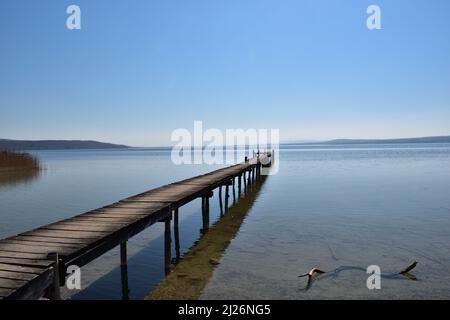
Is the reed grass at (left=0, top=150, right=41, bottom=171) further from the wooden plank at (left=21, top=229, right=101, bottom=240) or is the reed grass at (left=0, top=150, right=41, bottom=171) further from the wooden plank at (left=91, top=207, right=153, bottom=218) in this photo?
the wooden plank at (left=21, top=229, right=101, bottom=240)

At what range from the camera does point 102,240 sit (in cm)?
628

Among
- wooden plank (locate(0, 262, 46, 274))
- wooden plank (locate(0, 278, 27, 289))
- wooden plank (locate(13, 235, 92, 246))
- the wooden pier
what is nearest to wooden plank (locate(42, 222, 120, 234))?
the wooden pier

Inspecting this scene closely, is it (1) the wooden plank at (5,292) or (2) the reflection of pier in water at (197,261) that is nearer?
(1) the wooden plank at (5,292)

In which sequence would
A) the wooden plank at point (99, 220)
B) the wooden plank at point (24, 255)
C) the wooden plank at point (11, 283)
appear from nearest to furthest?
the wooden plank at point (11, 283), the wooden plank at point (24, 255), the wooden plank at point (99, 220)

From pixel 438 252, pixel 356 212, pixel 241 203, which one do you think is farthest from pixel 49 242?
pixel 241 203

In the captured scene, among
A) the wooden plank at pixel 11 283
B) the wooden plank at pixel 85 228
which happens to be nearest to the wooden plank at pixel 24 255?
the wooden plank at pixel 11 283

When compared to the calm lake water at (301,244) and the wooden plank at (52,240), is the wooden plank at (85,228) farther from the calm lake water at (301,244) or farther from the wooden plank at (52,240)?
the calm lake water at (301,244)

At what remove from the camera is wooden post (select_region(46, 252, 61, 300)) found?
488 cm

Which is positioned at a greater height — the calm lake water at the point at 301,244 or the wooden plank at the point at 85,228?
the wooden plank at the point at 85,228

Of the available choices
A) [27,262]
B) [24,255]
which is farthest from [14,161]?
[27,262]

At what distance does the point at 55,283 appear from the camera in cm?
493

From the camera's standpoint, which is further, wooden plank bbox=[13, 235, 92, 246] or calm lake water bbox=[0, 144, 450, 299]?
calm lake water bbox=[0, 144, 450, 299]

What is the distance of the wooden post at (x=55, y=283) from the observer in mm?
4884

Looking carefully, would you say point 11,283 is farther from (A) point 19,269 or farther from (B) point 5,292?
(A) point 19,269
